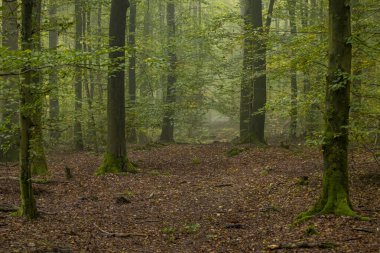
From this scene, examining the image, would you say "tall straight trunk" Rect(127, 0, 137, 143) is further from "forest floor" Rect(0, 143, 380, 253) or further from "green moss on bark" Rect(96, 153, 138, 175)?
"green moss on bark" Rect(96, 153, 138, 175)

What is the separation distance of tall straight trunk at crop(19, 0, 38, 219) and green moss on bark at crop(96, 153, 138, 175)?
568 centimetres

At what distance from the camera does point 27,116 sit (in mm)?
7852

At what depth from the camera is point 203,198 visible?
440 inches

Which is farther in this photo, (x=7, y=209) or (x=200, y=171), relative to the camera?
(x=200, y=171)

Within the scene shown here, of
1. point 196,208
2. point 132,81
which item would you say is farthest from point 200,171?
point 132,81

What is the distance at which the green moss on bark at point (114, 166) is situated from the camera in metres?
14.1

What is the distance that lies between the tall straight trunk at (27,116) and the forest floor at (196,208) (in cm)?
42

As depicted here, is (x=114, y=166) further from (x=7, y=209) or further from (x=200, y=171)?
(x=7, y=209)

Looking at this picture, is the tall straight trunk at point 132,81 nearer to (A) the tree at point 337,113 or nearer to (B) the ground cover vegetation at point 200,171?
(B) the ground cover vegetation at point 200,171

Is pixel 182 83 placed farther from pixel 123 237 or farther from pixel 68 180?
pixel 123 237

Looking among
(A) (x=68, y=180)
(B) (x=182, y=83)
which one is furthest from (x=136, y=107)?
(A) (x=68, y=180)

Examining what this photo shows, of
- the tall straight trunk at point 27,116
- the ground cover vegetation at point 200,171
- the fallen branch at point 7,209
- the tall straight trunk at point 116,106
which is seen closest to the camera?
the ground cover vegetation at point 200,171

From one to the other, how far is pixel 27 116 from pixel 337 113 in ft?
19.6

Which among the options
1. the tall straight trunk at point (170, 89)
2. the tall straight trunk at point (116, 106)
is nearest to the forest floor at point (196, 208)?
the tall straight trunk at point (116, 106)
